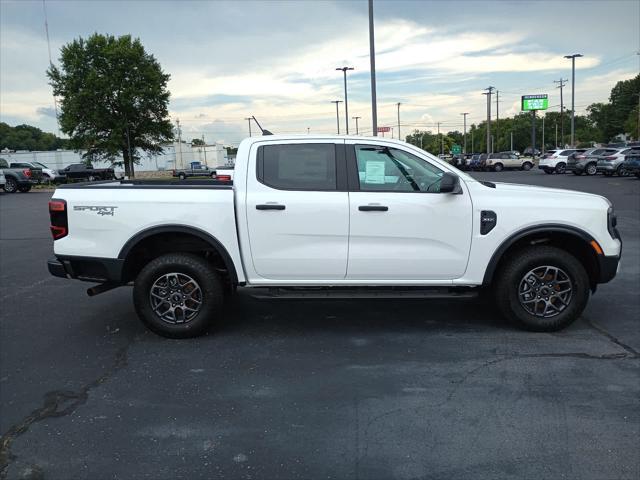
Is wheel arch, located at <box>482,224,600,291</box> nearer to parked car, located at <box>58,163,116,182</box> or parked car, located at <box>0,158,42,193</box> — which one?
parked car, located at <box>0,158,42,193</box>

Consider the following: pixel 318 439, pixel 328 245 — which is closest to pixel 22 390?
pixel 318 439

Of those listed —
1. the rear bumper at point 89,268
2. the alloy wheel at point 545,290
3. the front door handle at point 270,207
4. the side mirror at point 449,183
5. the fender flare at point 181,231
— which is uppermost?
the side mirror at point 449,183

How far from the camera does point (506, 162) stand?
49.9m

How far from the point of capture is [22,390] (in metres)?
4.25

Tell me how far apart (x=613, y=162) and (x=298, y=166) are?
1218 inches

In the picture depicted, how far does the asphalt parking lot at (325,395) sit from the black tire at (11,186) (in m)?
28.7

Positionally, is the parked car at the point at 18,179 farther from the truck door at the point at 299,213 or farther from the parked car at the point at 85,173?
the truck door at the point at 299,213

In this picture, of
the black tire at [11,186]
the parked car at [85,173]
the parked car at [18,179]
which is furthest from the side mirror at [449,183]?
the parked car at [85,173]

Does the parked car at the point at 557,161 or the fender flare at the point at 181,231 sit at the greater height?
the parked car at the point at 557,161

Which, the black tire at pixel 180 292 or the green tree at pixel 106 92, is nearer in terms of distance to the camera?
the black tire at pixel 180 292

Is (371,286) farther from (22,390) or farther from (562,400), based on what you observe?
(22,390)

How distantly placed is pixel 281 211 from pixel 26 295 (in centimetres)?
406

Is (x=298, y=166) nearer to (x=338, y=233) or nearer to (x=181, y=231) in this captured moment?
(x=338, y=233)

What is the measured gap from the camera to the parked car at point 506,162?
4994 centimetres
